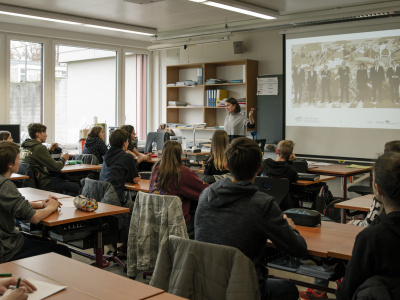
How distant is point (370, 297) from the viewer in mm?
1709

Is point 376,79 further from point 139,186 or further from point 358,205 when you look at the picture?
point 139,186

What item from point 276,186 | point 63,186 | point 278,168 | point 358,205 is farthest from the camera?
point 63,186

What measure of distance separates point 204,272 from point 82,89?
8079 millimetres

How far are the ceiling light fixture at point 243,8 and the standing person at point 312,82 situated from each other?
120 centimetres

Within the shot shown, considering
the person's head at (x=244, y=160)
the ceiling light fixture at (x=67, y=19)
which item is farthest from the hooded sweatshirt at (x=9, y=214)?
the ceiling light fixture at (x=67, y=19)

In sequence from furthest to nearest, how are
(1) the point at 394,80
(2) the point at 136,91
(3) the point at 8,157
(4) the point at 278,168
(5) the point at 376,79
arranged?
1. (2) the point at 136,91
2. (5) the point at 376,79
3. (1) the point at 394,80
4. (4) the point at 278,168
5. (3) the point at 8,157

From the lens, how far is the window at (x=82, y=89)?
361 inches

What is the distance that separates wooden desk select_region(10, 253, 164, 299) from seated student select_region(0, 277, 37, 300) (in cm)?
9

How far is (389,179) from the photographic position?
1802 millimetres

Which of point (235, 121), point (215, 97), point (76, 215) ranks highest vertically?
point (215, 97)

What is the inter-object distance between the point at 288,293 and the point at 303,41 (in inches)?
247

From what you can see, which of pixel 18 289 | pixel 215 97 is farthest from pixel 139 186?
pixel 215 97

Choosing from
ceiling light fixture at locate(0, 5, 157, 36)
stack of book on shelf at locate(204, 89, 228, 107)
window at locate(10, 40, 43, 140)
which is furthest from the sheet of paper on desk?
stack of book on shelf at locate(204, 89, 228, 107)

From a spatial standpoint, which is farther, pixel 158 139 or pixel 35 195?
pixel 158 139
